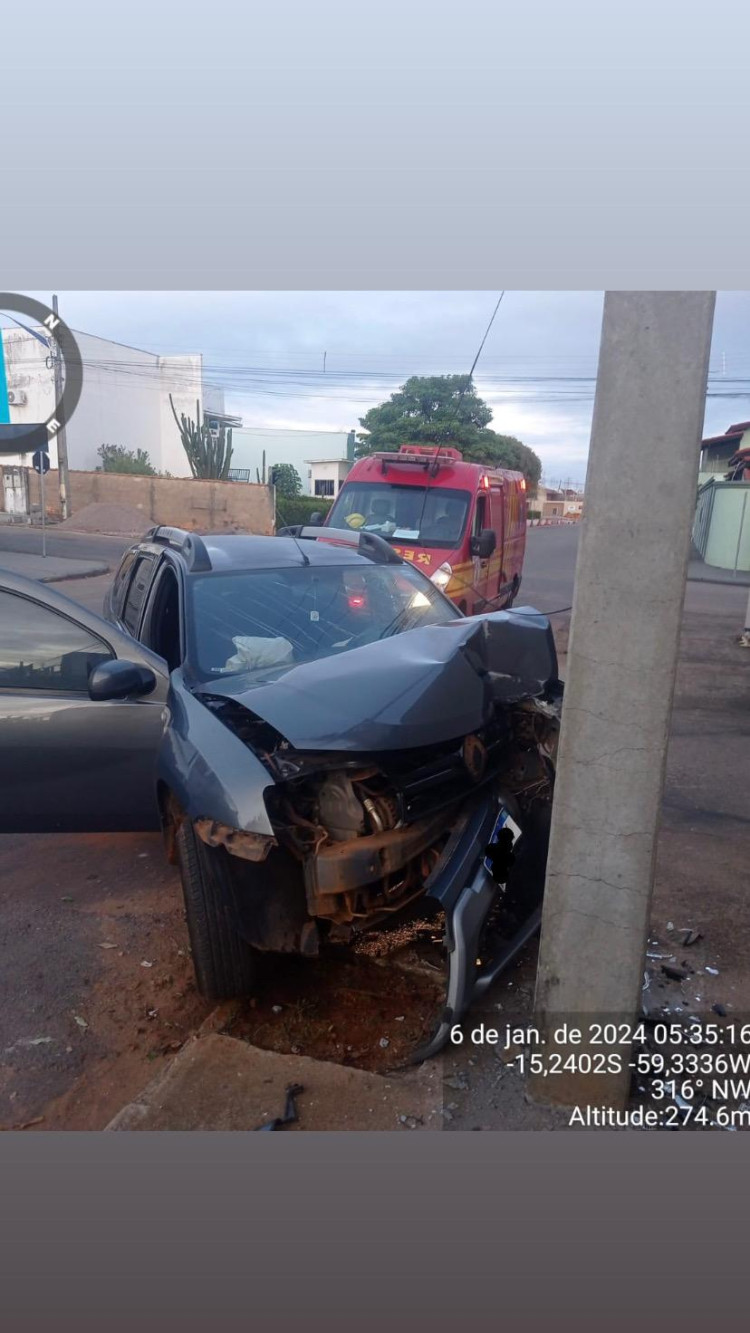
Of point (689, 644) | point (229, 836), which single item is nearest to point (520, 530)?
point (689, 644)

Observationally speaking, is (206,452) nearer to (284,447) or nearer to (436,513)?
(284,447)

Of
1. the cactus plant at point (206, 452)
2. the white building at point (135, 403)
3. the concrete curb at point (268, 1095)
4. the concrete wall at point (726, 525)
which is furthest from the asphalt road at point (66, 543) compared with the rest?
the concrete curb at point (268, 1095)

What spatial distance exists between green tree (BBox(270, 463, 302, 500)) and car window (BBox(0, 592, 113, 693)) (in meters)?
31.5

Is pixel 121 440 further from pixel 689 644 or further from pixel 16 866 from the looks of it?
pixel 16 866

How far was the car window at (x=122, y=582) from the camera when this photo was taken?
17.1ft

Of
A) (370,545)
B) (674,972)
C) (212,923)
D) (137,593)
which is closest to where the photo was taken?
(212,923)

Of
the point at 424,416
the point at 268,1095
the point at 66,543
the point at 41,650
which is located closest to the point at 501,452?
the point at 424,416

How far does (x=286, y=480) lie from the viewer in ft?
122

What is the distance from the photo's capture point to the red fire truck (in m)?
8.88

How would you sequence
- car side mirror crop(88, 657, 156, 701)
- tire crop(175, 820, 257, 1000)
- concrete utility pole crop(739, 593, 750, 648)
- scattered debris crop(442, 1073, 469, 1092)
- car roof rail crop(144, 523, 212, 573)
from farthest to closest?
1. concrete utility pole crop(739, 593, 750, 648)
2. car roof rail crop(144, 523, 212, 573)
3. car side mirror crop(88, 657, 156, 701)
4. tire crop(175, 820, 257, 1000)
5. scattered debris crop(442, 1073, 469, 1092)

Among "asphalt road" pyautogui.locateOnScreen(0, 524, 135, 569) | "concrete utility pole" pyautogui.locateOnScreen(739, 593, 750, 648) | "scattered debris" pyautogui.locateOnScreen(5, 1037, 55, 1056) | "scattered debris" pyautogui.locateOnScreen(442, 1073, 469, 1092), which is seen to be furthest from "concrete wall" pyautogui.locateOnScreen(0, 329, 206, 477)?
"scattered debris" pyautogui.locateOnScreen(442, 1073, 469, 1092)

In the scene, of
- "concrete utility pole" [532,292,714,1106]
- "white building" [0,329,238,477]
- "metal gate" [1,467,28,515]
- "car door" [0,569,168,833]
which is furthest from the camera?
"white building" [0,329,238,477]

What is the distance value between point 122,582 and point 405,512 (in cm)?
463

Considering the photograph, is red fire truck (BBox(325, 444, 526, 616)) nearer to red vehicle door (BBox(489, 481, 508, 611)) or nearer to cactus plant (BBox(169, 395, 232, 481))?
red vehicle door (BBox(489, 481, 508, 611))
